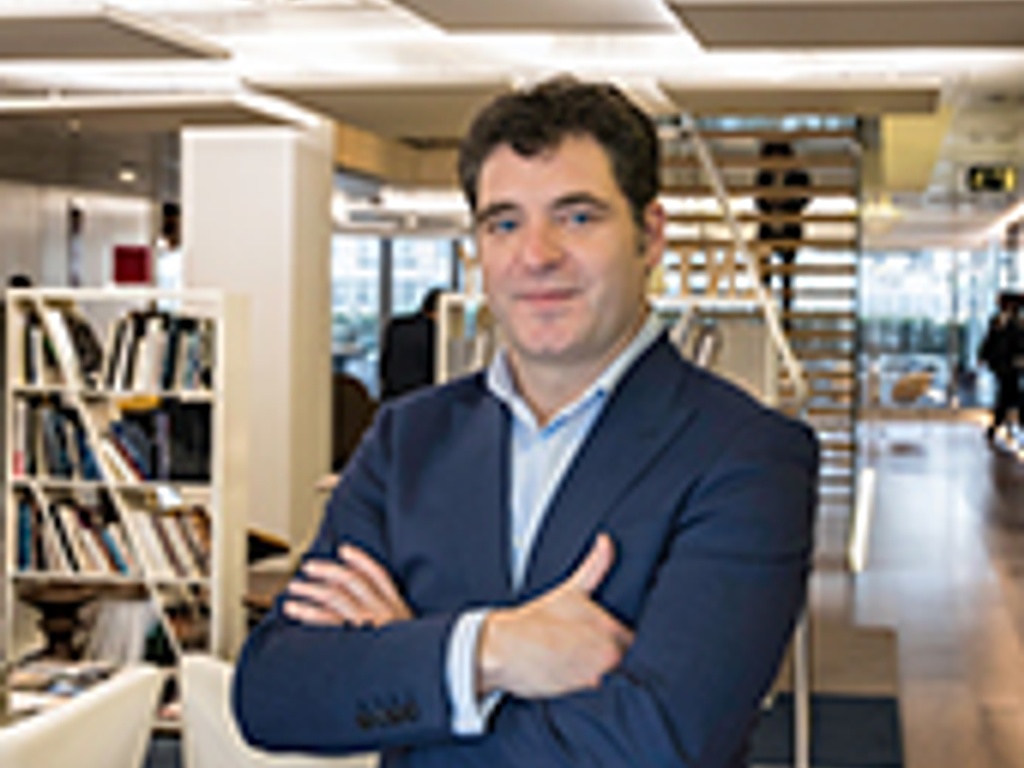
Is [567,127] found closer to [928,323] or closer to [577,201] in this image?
[577,201]

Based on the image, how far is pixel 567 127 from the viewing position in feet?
6.57

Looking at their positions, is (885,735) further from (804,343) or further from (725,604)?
(804,343)

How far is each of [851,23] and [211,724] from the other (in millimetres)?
6286

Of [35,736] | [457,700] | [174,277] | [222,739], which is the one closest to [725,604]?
[457,700]

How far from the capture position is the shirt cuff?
6.08 feet

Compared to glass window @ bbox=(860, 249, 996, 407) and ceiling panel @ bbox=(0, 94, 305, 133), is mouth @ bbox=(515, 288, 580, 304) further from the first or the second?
glass window @ bbox=(860, 249, 996, 407)

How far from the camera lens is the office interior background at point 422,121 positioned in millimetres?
8961

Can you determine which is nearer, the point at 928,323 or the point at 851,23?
the point at 851,23

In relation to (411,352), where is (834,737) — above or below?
below

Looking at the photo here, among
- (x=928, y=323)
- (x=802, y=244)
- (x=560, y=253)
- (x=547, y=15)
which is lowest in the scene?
(x=928, y=323)

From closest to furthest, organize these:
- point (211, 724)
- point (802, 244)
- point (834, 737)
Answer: point (211, 724) → point (834, 737) → point (802, 244)

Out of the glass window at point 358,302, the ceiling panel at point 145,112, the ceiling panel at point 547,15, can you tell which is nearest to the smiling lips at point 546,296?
the ceiling panel at point 547,15

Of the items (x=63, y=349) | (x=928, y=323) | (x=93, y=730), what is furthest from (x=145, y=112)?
(x=928, y=323)

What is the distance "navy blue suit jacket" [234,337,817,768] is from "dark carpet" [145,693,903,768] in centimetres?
475
